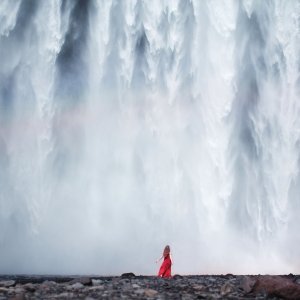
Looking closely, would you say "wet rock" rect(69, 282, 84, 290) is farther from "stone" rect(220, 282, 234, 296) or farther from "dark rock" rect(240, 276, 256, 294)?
"dark rock" rect(240, 276, 256, 294)

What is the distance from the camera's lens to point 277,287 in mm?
9852

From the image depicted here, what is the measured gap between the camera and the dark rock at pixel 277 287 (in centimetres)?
952

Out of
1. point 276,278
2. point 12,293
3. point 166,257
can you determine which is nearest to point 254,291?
point 276,278

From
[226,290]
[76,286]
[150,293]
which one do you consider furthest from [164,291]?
[76,286]

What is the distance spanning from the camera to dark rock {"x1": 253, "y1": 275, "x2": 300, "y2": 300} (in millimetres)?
9516

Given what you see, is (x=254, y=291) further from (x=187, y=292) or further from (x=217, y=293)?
(x=187, y=292)

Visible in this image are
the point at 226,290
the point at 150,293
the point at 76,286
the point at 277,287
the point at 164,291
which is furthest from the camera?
the point at 76,286

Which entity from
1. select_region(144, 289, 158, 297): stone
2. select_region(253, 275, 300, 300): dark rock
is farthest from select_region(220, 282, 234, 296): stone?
select_region(144, 289, 158, 297): stone

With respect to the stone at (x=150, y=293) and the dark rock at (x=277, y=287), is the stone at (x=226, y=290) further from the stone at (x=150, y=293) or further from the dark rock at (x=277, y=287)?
the stone at (x=150, y=293)

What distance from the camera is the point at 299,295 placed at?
946cm

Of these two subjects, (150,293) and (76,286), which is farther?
(76,286)

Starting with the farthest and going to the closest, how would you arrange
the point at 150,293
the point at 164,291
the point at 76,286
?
the point at 76,286, the point at 164,291, the point at 150,293

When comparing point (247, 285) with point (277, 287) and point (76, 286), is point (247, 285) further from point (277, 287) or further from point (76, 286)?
point (76, 286)

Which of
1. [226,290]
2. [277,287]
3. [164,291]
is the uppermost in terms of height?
[277,287]
